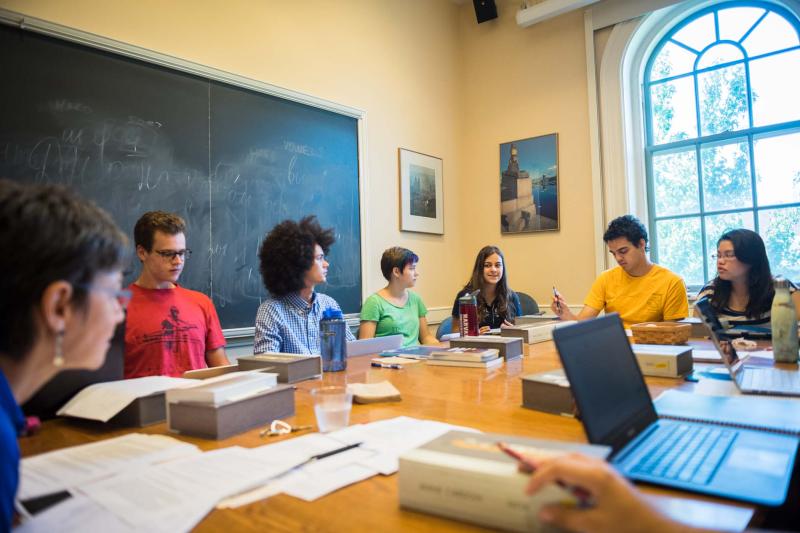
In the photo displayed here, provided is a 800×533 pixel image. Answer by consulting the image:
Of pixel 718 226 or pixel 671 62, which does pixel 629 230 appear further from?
pixel 671 62

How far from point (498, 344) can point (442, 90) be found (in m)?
3.47

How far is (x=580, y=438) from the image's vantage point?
1000 mm

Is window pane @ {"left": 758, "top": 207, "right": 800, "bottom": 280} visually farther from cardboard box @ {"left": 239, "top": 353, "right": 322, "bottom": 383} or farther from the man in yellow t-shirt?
cardboard box @ {"left": 239, "top": 353, "right": 322, "bottom": 383}

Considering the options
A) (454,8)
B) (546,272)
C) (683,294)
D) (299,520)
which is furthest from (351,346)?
(454,8)

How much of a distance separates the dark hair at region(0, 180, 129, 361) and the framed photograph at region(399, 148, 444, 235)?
3629mm

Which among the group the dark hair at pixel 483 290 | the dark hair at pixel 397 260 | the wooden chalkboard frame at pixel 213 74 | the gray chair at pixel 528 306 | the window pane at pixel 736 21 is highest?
the window pane at pixel 736 21

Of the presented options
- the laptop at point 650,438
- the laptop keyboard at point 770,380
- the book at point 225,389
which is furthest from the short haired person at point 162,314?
the laptop keyboard at point 770,380

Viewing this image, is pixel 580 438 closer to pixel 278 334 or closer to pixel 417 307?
pixel 278 334

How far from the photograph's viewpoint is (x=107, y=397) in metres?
1.17

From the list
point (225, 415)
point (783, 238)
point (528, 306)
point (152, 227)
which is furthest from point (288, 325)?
point (783, 238)

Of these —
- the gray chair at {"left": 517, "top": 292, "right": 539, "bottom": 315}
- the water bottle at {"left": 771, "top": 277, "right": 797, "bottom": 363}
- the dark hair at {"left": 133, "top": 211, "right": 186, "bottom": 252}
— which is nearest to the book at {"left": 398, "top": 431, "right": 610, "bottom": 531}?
the water bottle at {"left": 771, "top": 277, "right": 797, "bottom": 363}

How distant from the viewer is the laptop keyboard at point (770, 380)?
1.25m

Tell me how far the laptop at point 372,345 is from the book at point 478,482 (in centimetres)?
139

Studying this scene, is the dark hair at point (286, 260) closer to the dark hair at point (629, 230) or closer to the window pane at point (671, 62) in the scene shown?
the dark hair at point (629, 230)
